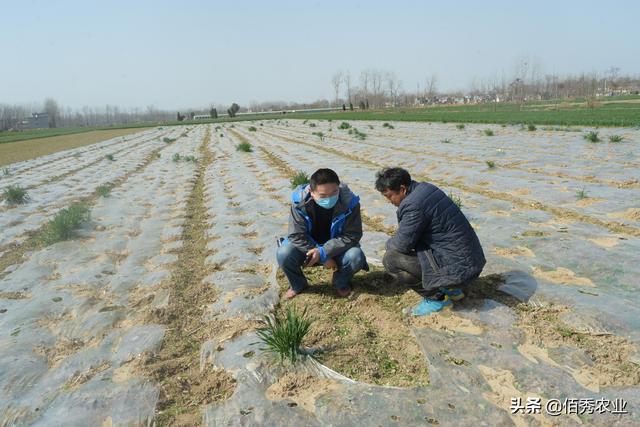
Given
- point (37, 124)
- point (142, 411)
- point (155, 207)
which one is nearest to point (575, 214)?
point (142, 411)

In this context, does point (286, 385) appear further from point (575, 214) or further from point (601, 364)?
point (575, 214)

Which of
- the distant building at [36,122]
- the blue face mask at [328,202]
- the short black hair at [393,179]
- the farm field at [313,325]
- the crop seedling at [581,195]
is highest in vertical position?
the distant building at [36,122]

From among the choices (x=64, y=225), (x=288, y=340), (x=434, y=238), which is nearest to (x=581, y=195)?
(x=434, y=238)

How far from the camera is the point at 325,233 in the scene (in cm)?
420

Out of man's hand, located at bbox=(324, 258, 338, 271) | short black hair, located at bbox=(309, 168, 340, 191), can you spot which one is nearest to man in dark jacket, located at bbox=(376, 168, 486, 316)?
short black hair, located at bbox=(309, 168, 340, 191)

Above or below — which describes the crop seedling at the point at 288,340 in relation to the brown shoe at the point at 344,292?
above

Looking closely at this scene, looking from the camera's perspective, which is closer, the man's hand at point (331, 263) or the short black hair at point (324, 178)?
the short black hair at point (324, 178)

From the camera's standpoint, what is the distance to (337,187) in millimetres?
3818

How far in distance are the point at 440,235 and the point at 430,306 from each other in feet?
1.88

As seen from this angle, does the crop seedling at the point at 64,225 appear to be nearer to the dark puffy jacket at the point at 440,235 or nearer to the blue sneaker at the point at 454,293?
the dark puffy jacket at the point at 440,235

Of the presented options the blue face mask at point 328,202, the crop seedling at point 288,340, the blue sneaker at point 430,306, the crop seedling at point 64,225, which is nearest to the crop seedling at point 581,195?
the blue sneaker at point 430,306

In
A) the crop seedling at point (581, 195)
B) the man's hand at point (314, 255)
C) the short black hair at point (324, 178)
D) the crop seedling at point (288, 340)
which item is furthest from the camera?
the crop seedling at point (581, 195)

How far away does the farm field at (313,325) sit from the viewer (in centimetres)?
268

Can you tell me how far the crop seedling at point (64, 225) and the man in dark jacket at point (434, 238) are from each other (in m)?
4.99
